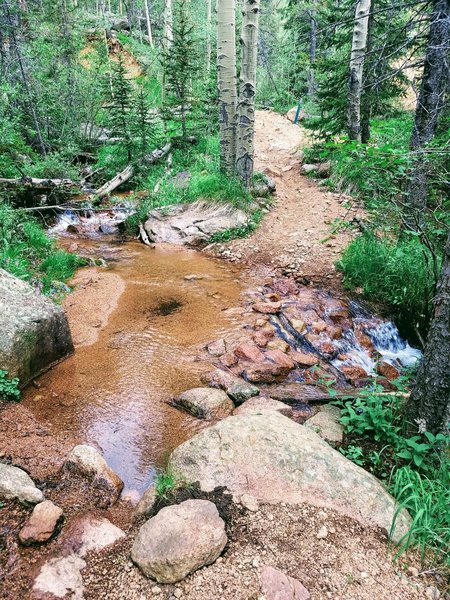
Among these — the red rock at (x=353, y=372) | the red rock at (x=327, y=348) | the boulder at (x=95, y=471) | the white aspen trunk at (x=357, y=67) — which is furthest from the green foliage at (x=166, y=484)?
the white aspen trunk at (x=357, y=67)

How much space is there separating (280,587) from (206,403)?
200cm

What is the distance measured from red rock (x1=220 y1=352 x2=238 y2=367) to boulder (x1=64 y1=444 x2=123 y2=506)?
2.00 meters

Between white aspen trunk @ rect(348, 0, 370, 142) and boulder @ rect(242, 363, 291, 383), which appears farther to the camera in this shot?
white aspen trunk @ rect(348, 0, 370, 142)

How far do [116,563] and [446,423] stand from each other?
236cm

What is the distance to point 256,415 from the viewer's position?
3.01 meters

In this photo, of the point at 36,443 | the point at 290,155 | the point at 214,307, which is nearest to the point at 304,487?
the point at 36,443

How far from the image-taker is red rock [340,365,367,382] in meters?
4.73

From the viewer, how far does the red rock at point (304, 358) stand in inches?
190

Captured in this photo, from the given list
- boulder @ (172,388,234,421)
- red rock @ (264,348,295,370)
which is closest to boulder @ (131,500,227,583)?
boulder @ (172,388,234,421)

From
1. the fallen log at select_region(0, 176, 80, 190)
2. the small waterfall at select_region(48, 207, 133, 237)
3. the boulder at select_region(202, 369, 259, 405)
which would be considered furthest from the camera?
the small waterfall at select_region(48, 207, 133, 237)

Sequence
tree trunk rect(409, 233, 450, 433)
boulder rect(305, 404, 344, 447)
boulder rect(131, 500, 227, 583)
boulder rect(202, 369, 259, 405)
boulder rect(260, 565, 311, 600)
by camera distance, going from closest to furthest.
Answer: boulder rect(260, 565, 311, 600) < boulder rect(131, 500, 227, 583) < tree trunk rect(409, 233, 450, 433) < boulder rect(305, 404, 344, 447) < boulder rect(202, 369, 259, 405)

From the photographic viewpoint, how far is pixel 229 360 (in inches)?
185

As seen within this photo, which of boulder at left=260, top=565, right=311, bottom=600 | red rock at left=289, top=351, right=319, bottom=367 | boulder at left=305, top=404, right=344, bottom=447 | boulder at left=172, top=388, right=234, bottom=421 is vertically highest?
boulder at left=260, top=565, right=311, bottom=600

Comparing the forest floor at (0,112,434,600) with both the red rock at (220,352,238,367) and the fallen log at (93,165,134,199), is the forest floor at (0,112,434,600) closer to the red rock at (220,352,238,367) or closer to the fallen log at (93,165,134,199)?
the red rock at (220,352,238,367)
